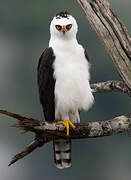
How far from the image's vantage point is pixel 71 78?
122 inches

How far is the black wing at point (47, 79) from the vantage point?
10.2 ft

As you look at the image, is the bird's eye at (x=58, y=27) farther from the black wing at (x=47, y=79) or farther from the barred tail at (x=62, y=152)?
the barred tail at (x=62, y=152)

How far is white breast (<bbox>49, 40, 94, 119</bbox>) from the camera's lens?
3096mm

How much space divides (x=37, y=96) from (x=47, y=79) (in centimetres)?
1209

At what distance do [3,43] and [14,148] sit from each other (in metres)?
4.10

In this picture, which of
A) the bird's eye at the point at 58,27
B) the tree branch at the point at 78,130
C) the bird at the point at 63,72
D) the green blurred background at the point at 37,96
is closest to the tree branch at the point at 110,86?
the bird at the point at 63,72

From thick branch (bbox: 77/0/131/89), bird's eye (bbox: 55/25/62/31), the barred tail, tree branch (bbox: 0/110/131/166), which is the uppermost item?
bird's eye (bbox: 55/25/62/31)

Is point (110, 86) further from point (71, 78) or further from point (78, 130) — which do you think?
point (78, 130)

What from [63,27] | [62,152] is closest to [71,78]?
[63,27]

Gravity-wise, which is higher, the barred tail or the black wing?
the black wing

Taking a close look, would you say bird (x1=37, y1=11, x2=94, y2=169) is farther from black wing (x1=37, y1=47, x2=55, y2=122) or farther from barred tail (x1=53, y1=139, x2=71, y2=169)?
barred tail (x1=53, y1=139, x2=71, y2=169)

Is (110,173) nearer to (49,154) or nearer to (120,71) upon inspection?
(49,154)

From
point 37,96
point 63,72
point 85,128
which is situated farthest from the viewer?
point 37,96

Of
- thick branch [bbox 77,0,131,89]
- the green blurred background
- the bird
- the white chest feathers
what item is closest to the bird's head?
the bird
